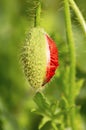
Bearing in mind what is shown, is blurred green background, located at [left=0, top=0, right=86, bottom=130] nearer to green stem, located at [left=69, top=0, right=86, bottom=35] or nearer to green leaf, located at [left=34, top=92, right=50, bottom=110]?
green leaf, located at [left=34, top=92, right=50, bottom=110]

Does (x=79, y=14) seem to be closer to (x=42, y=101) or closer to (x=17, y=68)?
(x=42, y=101)

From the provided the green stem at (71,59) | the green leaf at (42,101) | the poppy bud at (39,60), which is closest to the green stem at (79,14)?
the green stem at (71,59)

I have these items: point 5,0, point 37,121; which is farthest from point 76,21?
point 5,0

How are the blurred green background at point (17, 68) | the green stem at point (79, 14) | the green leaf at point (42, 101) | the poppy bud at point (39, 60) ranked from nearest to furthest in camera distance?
the poppy bud at point (39, 60)
the green stem at point (79, 14)
the green leaf at point (42, 101)
the blurred green background at point (17, 68)

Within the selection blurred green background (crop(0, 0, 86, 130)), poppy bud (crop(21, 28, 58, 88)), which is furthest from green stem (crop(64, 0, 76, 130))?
blurred green background (crop(0, 0, 86, 130))

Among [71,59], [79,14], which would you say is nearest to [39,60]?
[71,59]

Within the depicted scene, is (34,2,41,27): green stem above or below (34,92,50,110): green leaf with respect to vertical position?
above

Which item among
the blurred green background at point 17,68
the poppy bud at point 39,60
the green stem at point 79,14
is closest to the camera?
the poppy bud at point 39,60

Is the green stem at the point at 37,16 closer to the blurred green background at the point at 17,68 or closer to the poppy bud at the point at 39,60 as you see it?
the poppy bud at the point at 39,60

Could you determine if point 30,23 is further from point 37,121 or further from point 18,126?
point 37,121
